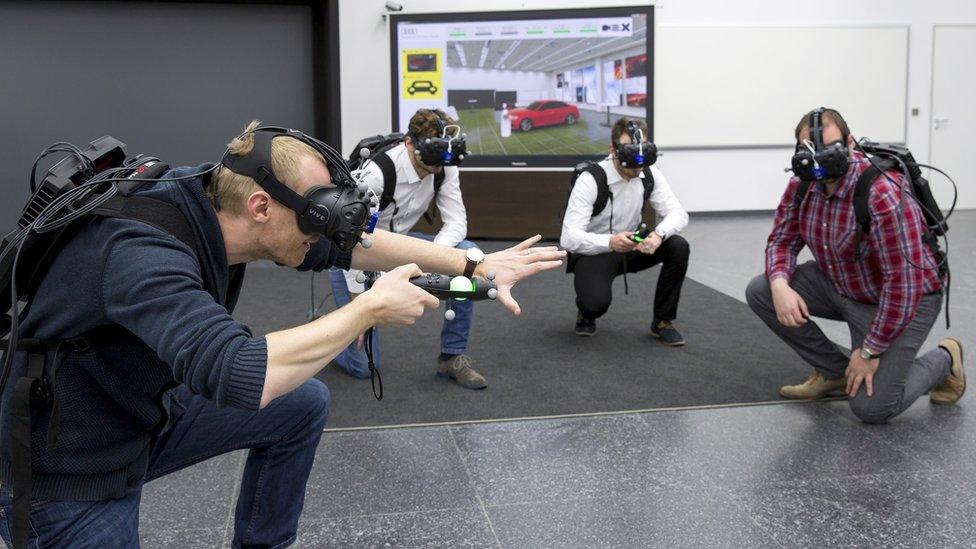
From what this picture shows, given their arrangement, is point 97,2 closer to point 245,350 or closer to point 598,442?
point 598,442

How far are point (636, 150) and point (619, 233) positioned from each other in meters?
0.46

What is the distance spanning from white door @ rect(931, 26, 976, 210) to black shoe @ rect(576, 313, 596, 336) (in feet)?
23.8

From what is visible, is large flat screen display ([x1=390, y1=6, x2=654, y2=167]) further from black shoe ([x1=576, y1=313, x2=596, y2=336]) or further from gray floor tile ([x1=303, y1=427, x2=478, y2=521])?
gray floor tile ([x1=303, y1=427, x2=478, y2=521])

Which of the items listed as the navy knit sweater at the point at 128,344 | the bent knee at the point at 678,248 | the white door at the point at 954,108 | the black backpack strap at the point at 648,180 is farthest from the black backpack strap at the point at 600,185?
the white door at the point at 954,108

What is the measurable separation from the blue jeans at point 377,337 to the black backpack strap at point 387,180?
1.35ft

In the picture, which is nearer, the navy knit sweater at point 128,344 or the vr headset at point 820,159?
the navy knit sweater at point 128,344

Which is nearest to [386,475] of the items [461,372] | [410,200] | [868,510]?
[461,372]

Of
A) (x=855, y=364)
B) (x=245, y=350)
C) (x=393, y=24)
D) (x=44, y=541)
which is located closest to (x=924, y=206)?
(x=855, y=364)

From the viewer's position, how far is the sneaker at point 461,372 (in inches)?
174

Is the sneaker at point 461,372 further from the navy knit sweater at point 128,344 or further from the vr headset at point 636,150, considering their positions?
the navy knit sweater at point 128,344

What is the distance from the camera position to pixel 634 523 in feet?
9.73

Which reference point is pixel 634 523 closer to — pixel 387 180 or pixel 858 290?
pixel 858 290

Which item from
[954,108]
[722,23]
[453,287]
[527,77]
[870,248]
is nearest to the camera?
[453,287]

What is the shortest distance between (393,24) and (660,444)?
6.26 meters
